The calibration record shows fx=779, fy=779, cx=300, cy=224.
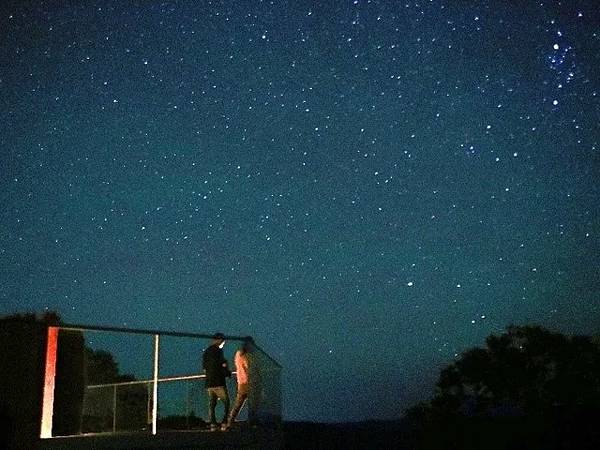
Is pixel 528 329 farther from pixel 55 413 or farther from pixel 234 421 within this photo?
pixel 55 413

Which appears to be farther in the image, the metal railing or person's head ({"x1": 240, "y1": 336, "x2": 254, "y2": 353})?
person's head ({"x1": 240, "y1": 336, "x2": 254, "y2": 353})

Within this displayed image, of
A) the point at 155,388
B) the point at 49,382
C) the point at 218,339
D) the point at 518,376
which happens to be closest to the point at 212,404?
the point at 218,339

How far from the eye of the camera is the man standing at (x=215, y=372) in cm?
1259

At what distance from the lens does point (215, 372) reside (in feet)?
41.6

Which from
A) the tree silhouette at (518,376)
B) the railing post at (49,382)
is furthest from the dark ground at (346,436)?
the railing post at (49,382)

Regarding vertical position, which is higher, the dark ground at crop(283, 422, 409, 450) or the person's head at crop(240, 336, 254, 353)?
the person's head at crop(240, 336, 254, 353)

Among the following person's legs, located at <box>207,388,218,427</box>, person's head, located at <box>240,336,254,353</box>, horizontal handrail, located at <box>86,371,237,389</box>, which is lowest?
person's legs, located at <box>207,388,218,427</box>

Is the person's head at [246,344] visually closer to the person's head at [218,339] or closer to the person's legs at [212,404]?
the person's head at [218,339]

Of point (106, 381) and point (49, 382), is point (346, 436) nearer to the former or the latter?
point (106, 381)

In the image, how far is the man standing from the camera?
12.6 m

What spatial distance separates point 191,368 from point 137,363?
62.1 inches

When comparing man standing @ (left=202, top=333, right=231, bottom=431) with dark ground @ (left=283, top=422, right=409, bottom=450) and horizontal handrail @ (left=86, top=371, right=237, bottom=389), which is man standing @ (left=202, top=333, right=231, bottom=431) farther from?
dark ground @ (left=283, top=422, right=409, bottom=450)

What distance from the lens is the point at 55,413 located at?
962 centimetres

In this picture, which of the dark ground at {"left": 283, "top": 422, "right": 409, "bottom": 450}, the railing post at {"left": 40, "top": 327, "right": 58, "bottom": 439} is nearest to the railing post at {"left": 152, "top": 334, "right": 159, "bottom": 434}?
the railing post at {"left": 40, "top": 327, "right": 58, "bottom": 439}
